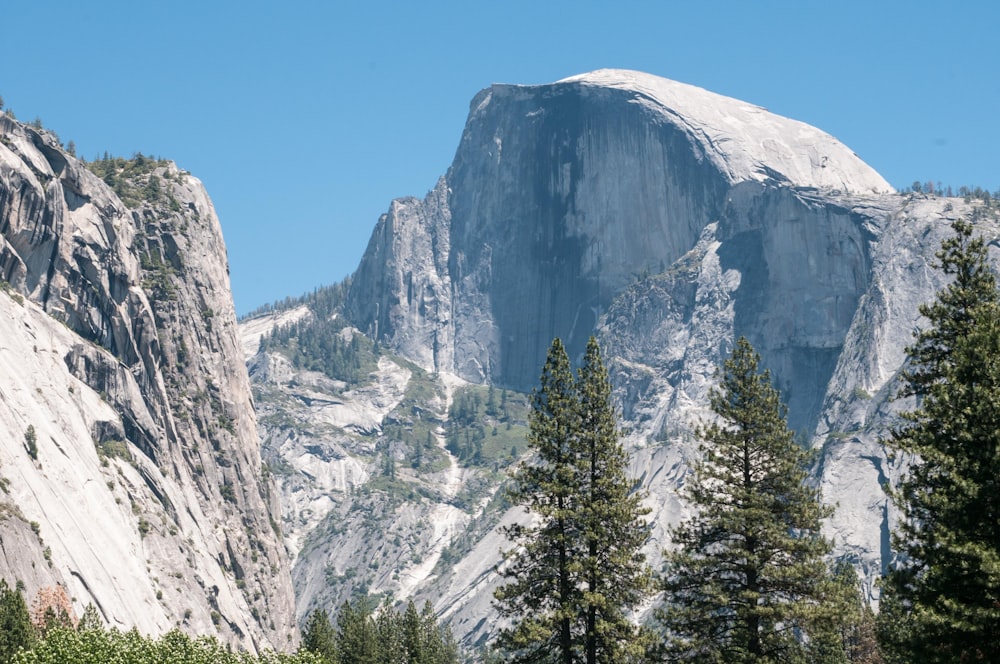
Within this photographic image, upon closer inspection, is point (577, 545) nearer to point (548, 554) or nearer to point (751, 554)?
point (548, 554)

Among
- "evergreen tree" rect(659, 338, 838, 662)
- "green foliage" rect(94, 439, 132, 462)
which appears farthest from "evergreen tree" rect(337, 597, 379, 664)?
"evergreen tree" rect(659, 338, 838, 662)

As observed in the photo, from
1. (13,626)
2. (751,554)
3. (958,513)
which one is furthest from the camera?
(13,626)

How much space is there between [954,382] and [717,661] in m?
16.7

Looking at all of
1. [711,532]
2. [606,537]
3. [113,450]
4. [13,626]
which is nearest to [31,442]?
[113,450]

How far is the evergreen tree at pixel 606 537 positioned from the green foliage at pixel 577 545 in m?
0.04

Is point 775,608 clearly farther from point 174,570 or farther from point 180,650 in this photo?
point 174,570

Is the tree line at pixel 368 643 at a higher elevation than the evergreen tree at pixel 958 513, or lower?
lower

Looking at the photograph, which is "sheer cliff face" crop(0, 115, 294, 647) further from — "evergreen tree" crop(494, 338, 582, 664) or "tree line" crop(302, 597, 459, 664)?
"evergreen tree" crop(494, 338, 582, 664)

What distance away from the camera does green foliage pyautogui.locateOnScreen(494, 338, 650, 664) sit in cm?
5200

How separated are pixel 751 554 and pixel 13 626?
52142mm

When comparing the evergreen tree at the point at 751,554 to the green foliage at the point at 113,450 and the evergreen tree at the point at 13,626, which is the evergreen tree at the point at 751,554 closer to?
the evergreen tree at the point at 13,626

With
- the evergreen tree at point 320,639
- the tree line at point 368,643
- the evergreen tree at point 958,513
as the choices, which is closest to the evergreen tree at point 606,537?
the evergreen tree at point 958,513

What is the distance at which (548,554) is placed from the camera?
53.5 meters

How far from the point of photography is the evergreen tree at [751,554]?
163ft
